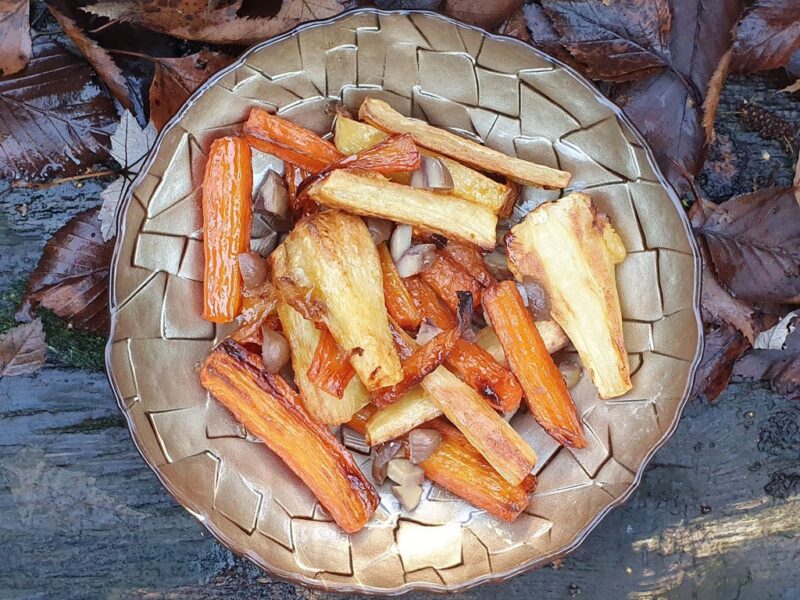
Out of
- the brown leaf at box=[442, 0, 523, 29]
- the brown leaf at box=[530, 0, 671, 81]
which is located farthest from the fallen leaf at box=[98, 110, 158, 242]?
the brown leaf at box=[530, 0, 671, 81]

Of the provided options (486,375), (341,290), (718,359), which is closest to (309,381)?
(341,290)

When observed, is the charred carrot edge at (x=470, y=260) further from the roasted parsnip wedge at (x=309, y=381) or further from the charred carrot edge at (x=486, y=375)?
the roasted parsnip wedge at (x=309, y=381)

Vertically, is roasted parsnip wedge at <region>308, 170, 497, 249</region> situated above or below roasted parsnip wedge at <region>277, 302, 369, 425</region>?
above

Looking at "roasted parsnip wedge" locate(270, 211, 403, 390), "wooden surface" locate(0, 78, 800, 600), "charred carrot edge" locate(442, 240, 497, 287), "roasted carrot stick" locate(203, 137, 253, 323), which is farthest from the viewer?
"wooden surface" locate(0, 78, 800, 600)

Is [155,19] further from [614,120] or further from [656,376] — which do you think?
[656,376]

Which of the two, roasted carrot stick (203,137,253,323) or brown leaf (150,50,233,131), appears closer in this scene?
roasted carrot stick (203,137,253,323)


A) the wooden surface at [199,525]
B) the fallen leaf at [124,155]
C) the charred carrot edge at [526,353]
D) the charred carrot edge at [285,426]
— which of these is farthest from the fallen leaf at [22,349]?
the charred carrot edge at [526,353]

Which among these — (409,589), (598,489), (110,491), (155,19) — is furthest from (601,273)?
(110,491)

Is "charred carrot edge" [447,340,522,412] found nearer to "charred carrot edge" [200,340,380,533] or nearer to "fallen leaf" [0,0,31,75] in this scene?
"charred carrot edge" [200,340,380,533]
